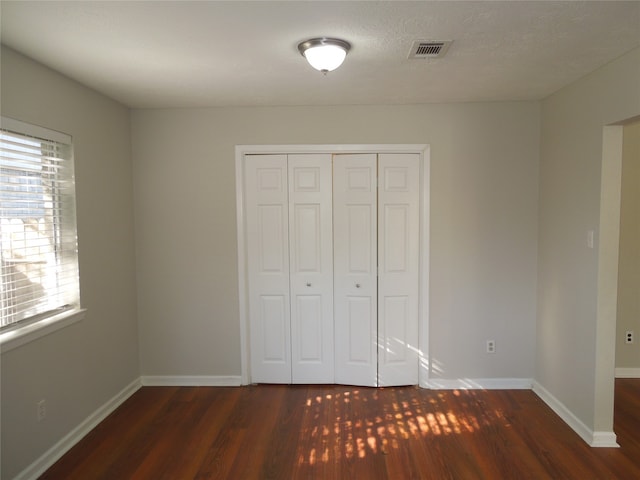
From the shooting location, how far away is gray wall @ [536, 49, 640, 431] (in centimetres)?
271

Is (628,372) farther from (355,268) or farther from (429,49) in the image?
(429,49)

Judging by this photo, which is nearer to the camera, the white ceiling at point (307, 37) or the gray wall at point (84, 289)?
the white ceiling at point (307, 37)

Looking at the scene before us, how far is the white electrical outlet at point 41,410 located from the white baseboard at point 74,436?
0.79 ft

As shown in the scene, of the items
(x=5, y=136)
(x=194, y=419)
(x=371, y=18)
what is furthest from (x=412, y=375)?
(x=5, y=136)

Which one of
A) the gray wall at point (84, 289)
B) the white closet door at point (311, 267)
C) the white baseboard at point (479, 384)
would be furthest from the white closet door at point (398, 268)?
the gray wall at point (84, 289)

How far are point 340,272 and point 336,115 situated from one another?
1.38m

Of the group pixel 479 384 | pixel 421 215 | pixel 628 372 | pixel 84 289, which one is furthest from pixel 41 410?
pixel 628 372

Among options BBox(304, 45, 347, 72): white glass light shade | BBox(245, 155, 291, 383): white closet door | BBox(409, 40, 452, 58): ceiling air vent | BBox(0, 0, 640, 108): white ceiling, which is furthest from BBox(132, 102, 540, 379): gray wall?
BBox(304, 45, 347, 72): white glass light shade

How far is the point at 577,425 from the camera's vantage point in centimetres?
299

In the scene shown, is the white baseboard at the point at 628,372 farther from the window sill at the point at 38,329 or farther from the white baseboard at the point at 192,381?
the window sill at the point at 38,329

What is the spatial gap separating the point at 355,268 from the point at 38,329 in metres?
2.38

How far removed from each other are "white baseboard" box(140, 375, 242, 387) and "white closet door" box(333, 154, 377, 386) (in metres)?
0.96

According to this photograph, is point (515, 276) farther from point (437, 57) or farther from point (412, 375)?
point (437, 57)

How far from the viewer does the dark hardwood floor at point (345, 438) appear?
2.57 metres
